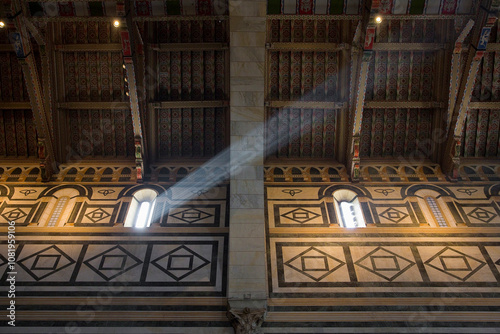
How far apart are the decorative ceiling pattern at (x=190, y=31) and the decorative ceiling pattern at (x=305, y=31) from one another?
1.51 meters

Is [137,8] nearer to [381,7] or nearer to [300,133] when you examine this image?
[300,133]

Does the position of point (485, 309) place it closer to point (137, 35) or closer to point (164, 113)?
point (164, 113)

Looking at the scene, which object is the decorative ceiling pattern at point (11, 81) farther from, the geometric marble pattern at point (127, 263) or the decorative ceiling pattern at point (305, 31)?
the decorative ceiling pattern at point (305, 31)

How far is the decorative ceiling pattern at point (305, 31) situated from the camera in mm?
13633

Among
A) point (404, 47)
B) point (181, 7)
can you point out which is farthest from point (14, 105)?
point (404, 47)

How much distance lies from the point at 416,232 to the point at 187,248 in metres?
5.95

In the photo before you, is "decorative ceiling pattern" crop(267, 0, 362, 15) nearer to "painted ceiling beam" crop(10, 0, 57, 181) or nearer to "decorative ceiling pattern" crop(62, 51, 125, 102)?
"decorative ceiling pattern" crop(62, 51, 125, 102)

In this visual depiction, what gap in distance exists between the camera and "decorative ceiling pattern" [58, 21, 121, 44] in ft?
44.6

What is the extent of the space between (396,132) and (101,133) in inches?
→ 362

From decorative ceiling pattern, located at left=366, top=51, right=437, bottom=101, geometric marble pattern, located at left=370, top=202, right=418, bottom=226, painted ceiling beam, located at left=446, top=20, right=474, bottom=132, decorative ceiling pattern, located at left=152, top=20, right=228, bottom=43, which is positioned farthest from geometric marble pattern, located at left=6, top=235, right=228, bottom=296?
painted ceiling beam, located at left=446, top=20, right=474, bottom=132

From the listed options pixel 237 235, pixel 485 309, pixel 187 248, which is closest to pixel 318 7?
pixel 237 235

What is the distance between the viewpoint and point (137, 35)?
12773 millimetres

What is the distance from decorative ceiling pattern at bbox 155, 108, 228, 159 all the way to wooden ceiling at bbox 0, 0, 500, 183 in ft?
0.11

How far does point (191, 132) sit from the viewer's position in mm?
14688
